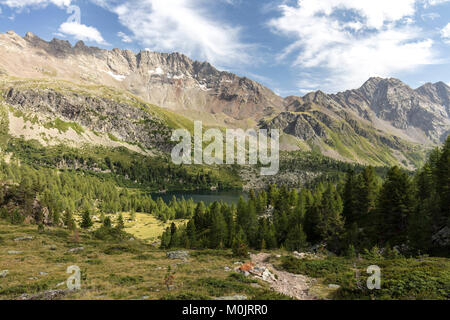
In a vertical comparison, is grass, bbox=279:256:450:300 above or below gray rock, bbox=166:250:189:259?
above

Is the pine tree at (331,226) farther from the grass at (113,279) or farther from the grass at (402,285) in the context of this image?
the grass at (113,279)

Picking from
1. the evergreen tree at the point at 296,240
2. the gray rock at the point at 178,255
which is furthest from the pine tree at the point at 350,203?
the gray rock at the point at 178,255

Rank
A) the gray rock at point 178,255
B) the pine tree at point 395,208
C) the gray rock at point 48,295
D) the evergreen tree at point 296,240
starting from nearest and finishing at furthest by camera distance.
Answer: the gray rock at point 48,295 < the gray rock at point 178,255 < the pine tree at point 395,208 < the evergreen tree at point 296,240

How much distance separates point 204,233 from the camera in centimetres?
6869

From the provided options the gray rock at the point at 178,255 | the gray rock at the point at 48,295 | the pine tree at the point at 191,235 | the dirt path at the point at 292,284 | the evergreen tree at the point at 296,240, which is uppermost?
the gray rock at the point at 48,295

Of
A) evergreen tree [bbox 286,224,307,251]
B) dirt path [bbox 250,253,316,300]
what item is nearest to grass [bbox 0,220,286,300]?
dirt path [bbox 250,253,316,300]

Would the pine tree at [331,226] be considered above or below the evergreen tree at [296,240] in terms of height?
above

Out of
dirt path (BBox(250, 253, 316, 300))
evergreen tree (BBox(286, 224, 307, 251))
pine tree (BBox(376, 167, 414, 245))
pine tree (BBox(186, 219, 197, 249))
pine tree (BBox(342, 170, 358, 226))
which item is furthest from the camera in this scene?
pine tree (BBox(186, 219, 197, 249))

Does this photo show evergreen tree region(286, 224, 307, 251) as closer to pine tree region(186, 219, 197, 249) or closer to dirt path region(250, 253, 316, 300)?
dirt path region(250, 253, 316, 300)

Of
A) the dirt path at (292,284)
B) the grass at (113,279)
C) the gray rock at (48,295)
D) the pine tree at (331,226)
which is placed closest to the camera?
the gray rock at (48,295)

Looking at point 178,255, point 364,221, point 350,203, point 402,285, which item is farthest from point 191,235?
point 402,285

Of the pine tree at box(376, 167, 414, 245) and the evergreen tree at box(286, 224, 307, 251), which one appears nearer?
the pine tree at box(376, 167, 414, 245)
